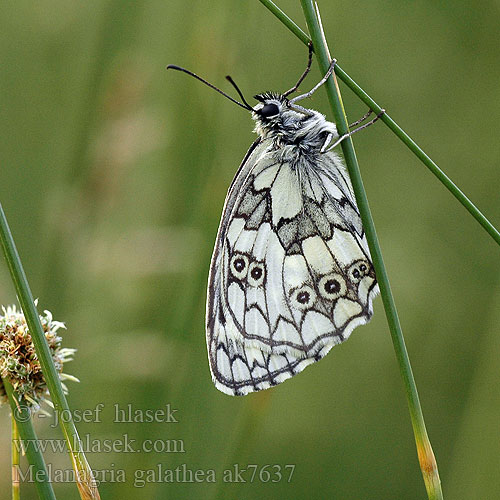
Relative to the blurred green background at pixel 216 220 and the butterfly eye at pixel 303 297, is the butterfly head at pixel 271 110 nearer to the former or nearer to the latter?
the blurred green background at pixel 216 220

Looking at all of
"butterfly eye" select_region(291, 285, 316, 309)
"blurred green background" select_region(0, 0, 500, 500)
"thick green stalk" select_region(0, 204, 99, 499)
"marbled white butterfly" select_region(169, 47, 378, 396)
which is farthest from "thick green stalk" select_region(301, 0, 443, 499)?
"blurred green background" select_region(0, 0, 500, 500)

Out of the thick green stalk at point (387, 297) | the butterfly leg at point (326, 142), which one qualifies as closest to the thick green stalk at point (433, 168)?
the thick green stalk at point (387, 297)

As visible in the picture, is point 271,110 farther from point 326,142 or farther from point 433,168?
point 433,168

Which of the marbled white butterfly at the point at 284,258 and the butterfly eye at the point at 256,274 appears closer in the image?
the marbled white butterfly at the point at 284,258

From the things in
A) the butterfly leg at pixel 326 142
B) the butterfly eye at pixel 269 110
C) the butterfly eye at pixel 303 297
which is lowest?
the butterfly eye at pixel 303 297

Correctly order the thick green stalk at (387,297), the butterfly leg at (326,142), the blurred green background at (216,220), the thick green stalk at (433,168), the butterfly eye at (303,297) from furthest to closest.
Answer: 1. the blurred green background at (216,220)
2. the butterfly eye at (303,297)
3. the butterfly leg at (326,142)
4. the thick green stalk at (433,168)
5. the thick green stalk at (387,297)

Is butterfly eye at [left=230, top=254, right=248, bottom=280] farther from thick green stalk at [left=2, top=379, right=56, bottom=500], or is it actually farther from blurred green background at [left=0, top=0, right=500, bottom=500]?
thick green stalk at [left=2, top=379, right=56, bottom=500]

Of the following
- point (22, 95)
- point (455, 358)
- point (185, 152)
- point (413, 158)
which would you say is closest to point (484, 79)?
point (413, 158)
